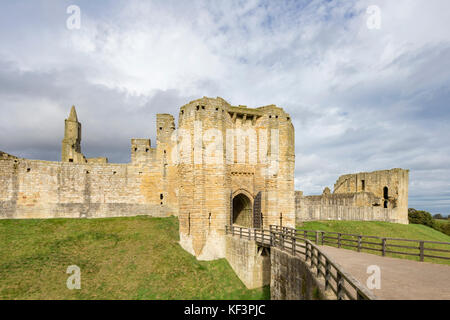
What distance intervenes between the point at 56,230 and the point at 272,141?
19.1 m

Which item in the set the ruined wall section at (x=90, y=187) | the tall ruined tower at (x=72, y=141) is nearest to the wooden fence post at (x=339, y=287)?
the ruined wall section at (x=90, y=187)

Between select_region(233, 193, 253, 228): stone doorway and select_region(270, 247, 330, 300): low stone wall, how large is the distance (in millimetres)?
8275

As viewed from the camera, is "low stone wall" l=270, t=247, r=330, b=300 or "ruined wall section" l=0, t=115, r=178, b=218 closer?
"low stone wall" l=270, t=247, r=330, b=300

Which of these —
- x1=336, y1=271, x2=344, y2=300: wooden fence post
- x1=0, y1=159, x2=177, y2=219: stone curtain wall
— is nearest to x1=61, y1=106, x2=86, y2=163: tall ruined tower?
x1=0, y1=159, x2=177, y2=219: stone curtain wall

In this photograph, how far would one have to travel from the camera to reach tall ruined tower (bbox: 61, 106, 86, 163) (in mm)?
33125

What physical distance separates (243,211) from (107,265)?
11946mm

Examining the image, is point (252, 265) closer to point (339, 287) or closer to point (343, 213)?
point (339, 287)

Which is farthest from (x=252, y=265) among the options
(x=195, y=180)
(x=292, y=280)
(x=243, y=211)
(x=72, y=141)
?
(x=72, y=141)

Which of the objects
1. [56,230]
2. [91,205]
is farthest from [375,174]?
[56,230]

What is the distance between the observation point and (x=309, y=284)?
370 inches

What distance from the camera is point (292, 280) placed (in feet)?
38.1

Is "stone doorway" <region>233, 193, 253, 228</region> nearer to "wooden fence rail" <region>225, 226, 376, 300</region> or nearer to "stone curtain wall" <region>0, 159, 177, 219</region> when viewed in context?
"wooden fence rail" <region>225, 226, 376, 300</region>

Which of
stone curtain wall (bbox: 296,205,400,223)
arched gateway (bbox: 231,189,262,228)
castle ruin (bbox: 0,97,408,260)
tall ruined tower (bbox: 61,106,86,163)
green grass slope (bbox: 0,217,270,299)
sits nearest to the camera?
green grass slope (bbox: 0,217,270,299)
